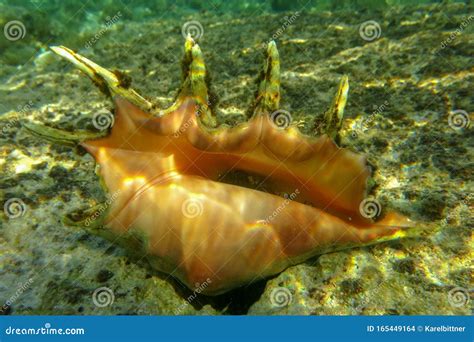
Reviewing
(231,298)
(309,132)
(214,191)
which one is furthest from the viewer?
(309,132)

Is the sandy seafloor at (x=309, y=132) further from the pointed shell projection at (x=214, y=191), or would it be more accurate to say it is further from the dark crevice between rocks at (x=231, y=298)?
the pointed shell projection at (x=214, y=191)

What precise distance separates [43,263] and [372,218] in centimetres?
190

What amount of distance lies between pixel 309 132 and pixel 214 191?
979 mm

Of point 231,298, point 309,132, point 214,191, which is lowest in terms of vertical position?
point 231,298

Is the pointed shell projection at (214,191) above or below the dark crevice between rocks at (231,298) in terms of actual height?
above

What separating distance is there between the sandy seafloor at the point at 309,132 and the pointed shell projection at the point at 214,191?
16 centimetres

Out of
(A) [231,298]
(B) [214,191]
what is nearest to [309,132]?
(B) [214,191]

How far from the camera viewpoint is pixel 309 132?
2.42m

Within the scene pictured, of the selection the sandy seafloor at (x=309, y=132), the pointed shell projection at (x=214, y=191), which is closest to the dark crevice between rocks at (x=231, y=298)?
the sandy seafloor at (x=309, y=132)

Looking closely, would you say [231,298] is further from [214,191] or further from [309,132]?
[309,132]

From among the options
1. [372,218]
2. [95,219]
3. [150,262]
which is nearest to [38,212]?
[95,219]

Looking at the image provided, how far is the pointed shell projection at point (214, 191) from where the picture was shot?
1680 millimetres

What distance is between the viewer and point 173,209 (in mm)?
1707

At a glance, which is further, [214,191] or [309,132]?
[309,132]
